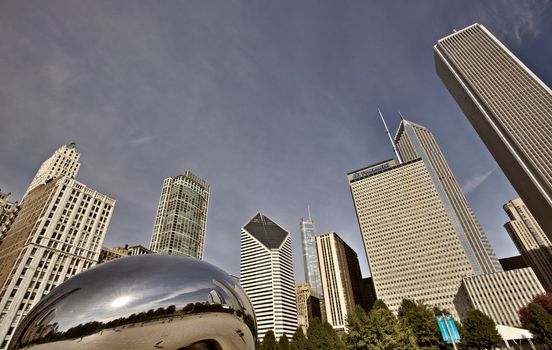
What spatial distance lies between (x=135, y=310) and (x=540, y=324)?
72.2m

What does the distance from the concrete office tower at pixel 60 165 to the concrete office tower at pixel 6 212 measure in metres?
15.6

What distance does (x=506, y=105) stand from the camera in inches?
4747

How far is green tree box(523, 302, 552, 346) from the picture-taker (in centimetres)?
4806

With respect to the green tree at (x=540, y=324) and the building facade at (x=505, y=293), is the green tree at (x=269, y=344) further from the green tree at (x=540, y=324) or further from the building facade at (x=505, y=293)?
the building facade at (x=505, y=293)

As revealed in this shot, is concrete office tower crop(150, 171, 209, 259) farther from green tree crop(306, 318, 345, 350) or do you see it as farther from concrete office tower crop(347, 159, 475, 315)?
green tree crop(306, 318, 345, 350)

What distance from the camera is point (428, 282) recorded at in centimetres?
15300

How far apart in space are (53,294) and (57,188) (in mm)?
115272

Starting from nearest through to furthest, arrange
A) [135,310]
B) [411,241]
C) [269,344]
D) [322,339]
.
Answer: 1. [135,310]
2. [322,339]
3. [269,344]
4. [411,241]

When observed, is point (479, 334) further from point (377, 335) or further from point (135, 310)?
point (135, 310)

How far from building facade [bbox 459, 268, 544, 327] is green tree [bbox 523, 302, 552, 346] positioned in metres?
78.3

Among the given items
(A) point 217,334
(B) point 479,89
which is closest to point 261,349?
(A) point 217,334

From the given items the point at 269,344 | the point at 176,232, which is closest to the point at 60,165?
the point at 176,232

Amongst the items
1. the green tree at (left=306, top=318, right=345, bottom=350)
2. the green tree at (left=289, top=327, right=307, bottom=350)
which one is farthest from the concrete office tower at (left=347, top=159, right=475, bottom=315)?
the green tree at (left=306, top=318, right=345, bottom=350)

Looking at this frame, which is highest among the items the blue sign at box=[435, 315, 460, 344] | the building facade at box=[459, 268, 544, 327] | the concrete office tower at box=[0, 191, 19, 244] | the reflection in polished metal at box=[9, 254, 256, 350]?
the concrete office tower at box=[0, 191, 19, 244]
